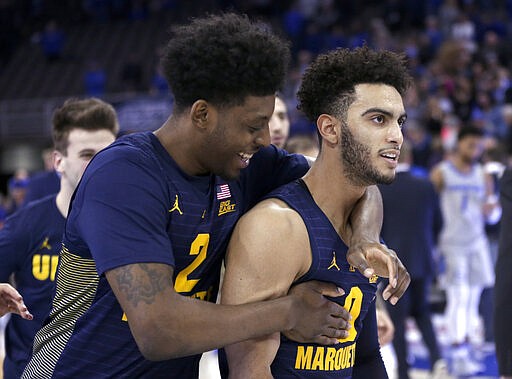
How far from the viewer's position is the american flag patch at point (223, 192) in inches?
98.8

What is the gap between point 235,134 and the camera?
2340 mm

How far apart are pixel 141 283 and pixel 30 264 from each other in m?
1.52

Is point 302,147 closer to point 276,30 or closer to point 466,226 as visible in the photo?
point 466,226

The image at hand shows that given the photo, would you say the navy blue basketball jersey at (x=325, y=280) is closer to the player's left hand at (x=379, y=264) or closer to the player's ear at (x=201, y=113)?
the player's left hand at (x=379, y=264)

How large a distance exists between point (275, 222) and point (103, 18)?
21922mm

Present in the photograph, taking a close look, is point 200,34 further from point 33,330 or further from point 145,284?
point 33,330

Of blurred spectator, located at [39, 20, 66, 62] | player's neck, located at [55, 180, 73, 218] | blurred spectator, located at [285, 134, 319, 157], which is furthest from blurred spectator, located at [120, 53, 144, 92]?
player's neck, located at [55, 180, 73, 218]

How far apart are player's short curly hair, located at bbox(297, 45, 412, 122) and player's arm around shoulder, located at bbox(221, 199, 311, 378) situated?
51 cm

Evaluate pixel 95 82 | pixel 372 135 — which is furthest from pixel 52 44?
pixel 372 135

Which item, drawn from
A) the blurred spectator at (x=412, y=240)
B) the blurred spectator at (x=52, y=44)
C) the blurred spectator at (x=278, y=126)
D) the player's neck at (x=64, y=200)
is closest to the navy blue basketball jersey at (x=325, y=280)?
the player's neck at (x=64, y=200)

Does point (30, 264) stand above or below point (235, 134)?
below

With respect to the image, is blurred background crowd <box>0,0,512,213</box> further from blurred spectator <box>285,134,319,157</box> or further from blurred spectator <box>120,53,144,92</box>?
blurred spectator <box>285,134,319,157</box>

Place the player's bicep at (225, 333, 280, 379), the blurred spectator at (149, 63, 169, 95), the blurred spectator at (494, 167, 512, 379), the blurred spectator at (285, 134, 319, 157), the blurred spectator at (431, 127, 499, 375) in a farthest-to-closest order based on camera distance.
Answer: the blurred spectator at (149, 63, 169, 95) → the blurred spectator at (431, 127, 499, 375) → the blurred spectator at (285, 134, 319, 157) → the blurred spectator at (494, 167, 512, 379) → the player's bicep at (225, 333, 280, 379)

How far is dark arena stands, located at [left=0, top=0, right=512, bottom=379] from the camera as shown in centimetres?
1127
